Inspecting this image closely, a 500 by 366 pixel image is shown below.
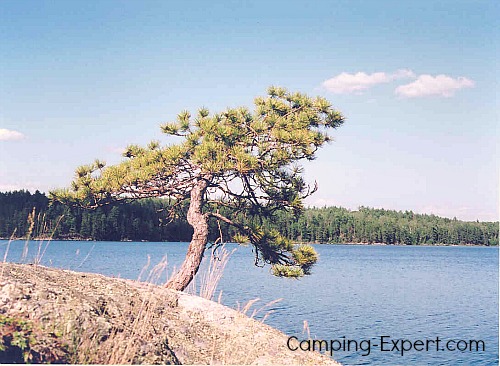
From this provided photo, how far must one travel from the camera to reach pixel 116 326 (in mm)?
6047

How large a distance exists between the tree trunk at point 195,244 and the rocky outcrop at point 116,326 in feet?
3.34

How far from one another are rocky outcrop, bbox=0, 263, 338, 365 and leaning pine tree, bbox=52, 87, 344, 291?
168cm

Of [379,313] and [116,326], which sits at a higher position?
[116,326]

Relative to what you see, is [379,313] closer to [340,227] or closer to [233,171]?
[233,171]

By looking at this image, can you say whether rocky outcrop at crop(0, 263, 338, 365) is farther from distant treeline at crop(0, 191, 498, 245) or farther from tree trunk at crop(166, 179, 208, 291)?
distant treeline at crop(0, 191, 498, 245)

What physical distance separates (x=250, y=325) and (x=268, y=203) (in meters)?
3.03

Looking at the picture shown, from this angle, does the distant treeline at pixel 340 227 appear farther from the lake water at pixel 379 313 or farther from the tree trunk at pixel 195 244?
the tree trunk at pixel 195 244

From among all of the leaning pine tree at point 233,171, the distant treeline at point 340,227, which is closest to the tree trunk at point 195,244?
the leaning pine tree at point 233,171

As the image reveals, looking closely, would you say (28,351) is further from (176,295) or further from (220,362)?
(176,295)

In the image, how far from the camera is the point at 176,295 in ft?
27.6

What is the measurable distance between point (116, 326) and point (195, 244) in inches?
149

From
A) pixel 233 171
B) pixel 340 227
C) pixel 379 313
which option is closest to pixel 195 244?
pixel 233 171

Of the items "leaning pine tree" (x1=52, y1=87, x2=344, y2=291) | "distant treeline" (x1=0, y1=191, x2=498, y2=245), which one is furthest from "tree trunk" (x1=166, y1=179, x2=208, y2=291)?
"distant treeline" (x1=0, y1=191, x2=498, y2=245)

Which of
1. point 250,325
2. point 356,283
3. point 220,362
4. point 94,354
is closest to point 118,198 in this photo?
point 250,325
